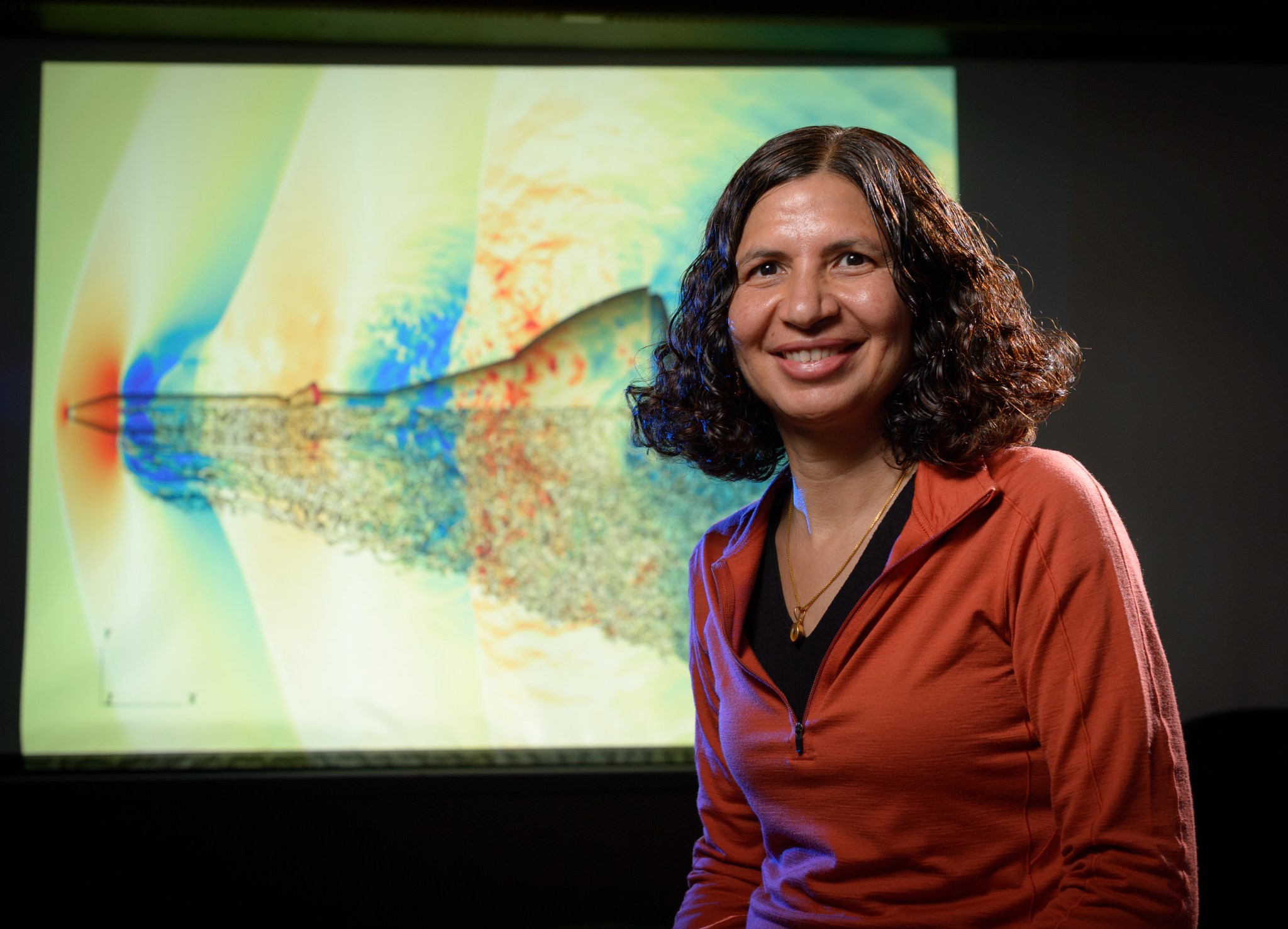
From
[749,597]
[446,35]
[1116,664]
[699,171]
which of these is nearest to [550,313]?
[699,171]

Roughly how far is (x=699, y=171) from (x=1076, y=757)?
2016mm

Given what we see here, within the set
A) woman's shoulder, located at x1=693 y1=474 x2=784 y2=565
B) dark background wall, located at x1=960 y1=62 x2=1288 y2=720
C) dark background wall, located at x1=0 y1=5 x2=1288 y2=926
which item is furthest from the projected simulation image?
woman's shoulder, located at x1=693 y1=474 x2=784 y2=565

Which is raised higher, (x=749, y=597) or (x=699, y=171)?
(x=699, y=171)

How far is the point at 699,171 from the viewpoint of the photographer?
2529 mm

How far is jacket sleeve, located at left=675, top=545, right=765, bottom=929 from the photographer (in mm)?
1194

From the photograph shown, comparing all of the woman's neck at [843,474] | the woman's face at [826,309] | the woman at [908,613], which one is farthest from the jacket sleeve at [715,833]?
the woman's face at [826,309]

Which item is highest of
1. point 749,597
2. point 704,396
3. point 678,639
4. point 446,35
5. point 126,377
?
point 446,35

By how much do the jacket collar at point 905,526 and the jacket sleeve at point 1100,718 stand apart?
0.24ft

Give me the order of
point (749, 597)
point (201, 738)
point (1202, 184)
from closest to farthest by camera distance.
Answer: point (749, 597) → point (201, 738) → point (1202, 184)

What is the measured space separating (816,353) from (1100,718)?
489 mm

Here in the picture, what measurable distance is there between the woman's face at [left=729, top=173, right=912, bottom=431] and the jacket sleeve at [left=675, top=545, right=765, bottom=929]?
0.35m

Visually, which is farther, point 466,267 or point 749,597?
point 466,267

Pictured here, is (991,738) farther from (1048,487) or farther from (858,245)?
(858,245)

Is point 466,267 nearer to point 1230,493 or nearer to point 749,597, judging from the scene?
point 749,597
